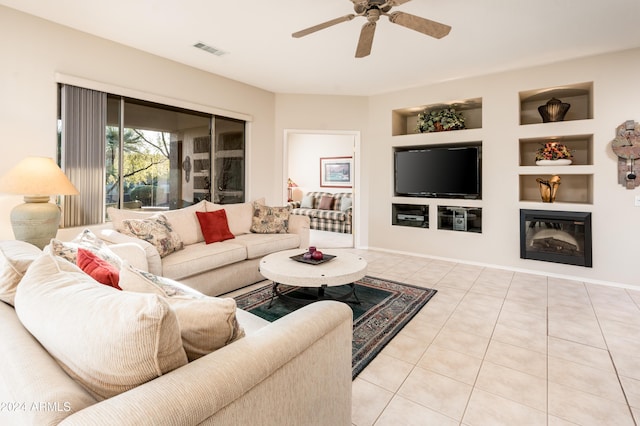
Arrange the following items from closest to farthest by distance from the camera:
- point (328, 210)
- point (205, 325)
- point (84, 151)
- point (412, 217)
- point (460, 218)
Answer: point (205, 325) → point (84, 151) → point (460, 218) → point (412, 217) → point (328, 210)

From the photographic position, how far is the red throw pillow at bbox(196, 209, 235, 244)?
3.74 meters

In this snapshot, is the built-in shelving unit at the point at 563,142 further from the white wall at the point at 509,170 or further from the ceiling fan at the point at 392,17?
the ceiling fan at the point at 392,17

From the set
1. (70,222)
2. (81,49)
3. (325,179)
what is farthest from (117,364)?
(325,179)

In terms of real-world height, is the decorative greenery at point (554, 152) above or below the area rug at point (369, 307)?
above

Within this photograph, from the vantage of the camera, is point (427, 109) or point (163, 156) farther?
point (427, 109)

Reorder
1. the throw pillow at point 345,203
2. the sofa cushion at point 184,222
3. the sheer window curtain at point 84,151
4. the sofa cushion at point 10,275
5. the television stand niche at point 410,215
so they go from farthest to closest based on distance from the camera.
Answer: the throw pillow at point 345,203 < the television stand niche at point 410,215 < the sofa cushion at point 184,222 < the sheer window curtain at point 84,151 < the sofa cushion at point 10,275

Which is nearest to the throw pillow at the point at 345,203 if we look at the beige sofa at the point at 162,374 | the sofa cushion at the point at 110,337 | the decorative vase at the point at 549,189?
the decorative vase at the point at 549,189

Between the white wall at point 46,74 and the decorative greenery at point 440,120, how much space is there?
341 centimetres

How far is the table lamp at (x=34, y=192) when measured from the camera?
103 inches

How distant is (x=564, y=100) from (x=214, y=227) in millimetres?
4925

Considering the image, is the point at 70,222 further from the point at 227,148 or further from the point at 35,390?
the point at 35,390

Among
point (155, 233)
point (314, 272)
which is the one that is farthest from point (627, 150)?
point (155, 233)

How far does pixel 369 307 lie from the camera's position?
3.05 metres

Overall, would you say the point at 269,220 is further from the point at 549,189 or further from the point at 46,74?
the point at 549,189
